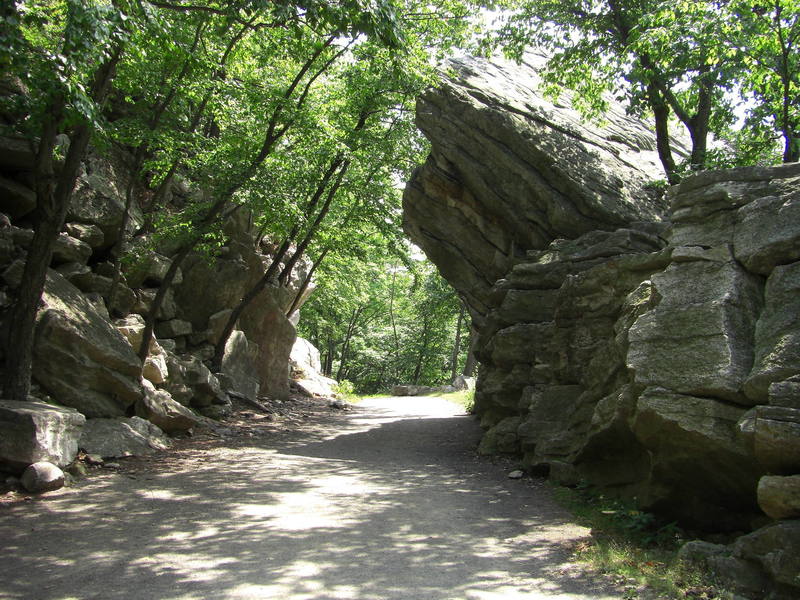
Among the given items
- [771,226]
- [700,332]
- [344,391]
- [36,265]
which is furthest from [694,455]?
[344,391]

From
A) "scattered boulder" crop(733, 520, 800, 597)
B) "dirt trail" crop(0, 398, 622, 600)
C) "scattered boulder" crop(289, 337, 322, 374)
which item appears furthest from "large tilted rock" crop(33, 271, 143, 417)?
"scattered boulder" crop(289, 337, 322, 374)

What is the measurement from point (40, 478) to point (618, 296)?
8493 millimetres

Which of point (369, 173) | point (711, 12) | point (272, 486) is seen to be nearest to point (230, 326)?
point (369, 173)

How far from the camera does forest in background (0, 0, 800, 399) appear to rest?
7.54 meters

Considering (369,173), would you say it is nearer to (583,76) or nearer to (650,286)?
(583,76)

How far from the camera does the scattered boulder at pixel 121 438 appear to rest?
30.8ft

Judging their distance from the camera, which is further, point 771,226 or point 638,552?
point 771,226

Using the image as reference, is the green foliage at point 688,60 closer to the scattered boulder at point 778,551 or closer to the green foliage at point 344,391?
the scattered boulder at point 778,551

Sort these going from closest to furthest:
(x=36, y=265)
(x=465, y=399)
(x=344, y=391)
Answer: (x=36, y=265) → (x=465, y=399) → (x=344, y=391)

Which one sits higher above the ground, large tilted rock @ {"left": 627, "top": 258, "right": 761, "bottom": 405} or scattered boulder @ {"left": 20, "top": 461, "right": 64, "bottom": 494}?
large tilted rock @ {"left": 627, "top": 258, "right": 761, "bottom": 405}

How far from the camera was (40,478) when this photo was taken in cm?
736

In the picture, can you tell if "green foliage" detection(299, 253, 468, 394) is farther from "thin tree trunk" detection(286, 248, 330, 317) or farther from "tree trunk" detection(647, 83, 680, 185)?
"tree trunk" detection(647, 83, 680, 185)

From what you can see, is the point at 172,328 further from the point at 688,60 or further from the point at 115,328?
the point at 688,60

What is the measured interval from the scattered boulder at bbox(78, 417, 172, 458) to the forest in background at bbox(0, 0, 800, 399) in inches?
61.2
